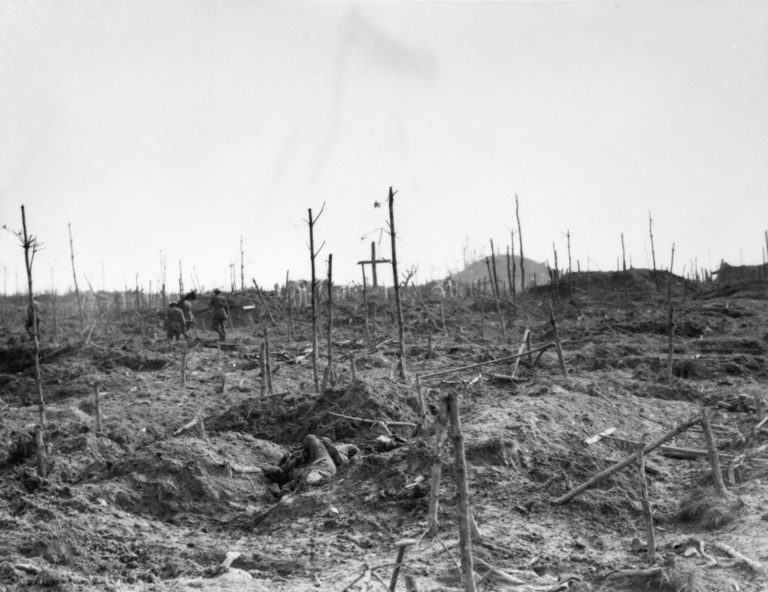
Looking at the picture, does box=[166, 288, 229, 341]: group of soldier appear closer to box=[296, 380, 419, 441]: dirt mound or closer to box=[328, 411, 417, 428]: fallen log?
box=[296, 380, 419, 441]: dirt mound

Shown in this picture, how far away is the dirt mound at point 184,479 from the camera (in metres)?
7.33

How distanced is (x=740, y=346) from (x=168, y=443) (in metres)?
15.8

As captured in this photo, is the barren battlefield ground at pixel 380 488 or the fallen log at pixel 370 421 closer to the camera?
the barren battlefield ground at pixel 380 488

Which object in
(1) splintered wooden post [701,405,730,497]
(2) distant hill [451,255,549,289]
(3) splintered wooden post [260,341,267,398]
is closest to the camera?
(1) splintered wooden post [701,405,730,497]

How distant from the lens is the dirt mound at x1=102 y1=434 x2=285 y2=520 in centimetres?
733

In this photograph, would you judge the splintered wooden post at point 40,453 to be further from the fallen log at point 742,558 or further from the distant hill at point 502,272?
the distant hill at point 502,272

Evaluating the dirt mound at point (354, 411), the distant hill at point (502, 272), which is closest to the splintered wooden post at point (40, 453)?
the dirt mound at point (354, 411)

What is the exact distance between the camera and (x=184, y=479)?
773 cm

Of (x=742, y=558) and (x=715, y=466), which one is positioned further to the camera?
(x=715, y=466)

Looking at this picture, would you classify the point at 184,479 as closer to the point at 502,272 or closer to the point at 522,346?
the point at 522,346

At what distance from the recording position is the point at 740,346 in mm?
18234

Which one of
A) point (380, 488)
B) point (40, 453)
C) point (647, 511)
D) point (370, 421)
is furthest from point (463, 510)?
point (370, 421)

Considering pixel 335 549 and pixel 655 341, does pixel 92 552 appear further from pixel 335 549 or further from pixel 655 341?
pixel 655 341

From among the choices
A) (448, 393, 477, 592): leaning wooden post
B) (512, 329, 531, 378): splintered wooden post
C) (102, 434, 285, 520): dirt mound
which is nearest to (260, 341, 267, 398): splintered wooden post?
(102, 434, 285, 520): dirt mound
